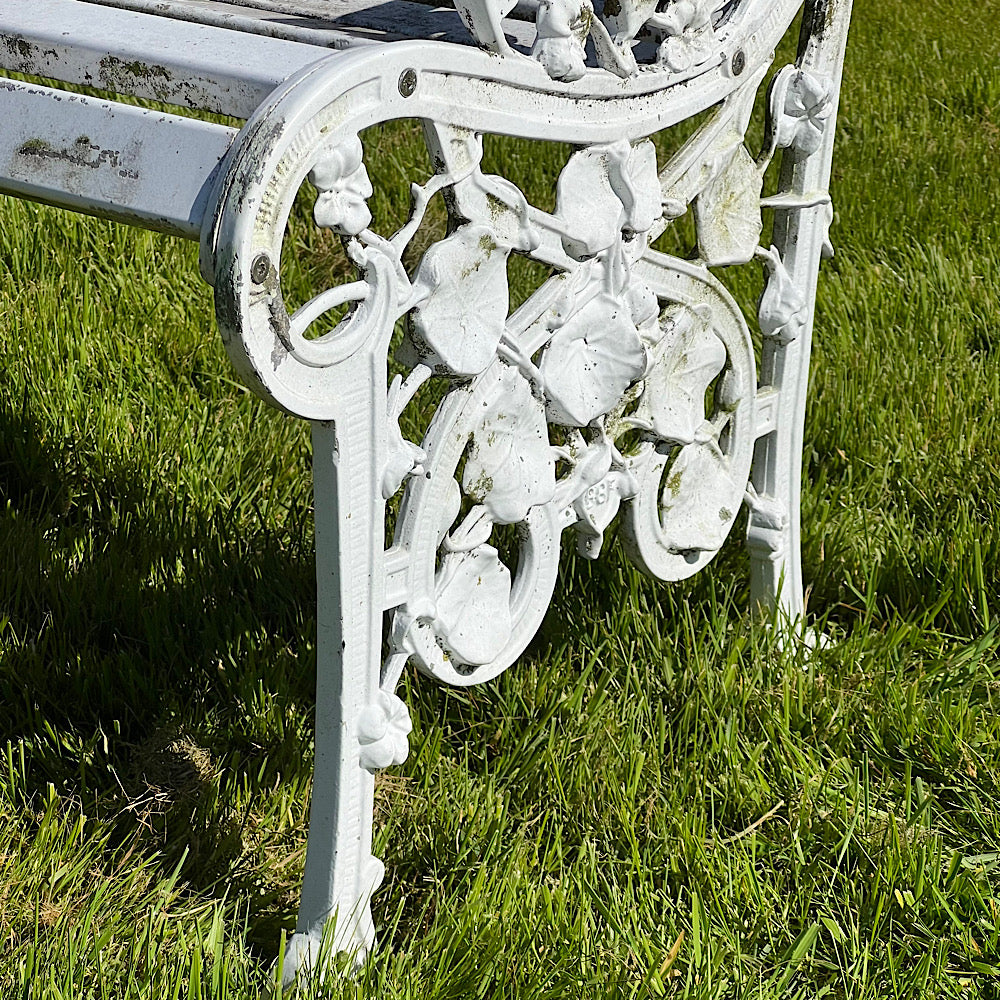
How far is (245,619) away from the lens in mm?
2000

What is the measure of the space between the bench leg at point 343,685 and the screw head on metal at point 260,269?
0.58 feet

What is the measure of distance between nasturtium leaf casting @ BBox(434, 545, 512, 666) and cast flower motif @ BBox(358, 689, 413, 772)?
96 mm

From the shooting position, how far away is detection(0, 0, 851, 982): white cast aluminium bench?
1.07 meters

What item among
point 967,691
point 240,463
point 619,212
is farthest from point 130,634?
point 967,691

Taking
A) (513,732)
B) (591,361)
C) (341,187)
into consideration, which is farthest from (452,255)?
(513,732)

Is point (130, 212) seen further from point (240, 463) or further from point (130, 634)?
point (240, 463)

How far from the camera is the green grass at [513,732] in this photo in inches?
60.7

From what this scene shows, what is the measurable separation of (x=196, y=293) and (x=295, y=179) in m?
1.88

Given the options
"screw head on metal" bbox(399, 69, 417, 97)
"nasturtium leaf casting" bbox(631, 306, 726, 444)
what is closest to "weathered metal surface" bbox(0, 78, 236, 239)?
"screw head on metal" bbox(399, 69, 417, 97)

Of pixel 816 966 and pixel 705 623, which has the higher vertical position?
pixel 705 623

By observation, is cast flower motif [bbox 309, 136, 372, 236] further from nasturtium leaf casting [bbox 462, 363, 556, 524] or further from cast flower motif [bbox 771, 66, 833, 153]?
cast flower motif [bbox 771, 66, 833, 153]

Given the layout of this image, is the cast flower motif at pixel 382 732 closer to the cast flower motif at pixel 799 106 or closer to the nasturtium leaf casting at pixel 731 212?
the nasturtium leaf casting at pixel 731 212

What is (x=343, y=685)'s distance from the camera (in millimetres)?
1287

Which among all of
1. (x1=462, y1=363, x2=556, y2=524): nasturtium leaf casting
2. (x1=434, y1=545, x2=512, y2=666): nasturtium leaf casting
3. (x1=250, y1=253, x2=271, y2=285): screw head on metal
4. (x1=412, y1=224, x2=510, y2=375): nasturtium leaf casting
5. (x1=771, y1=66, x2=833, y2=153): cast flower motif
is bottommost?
(x1=434, y1=545, x2=512, y2=666): nasturtium leaf casting
